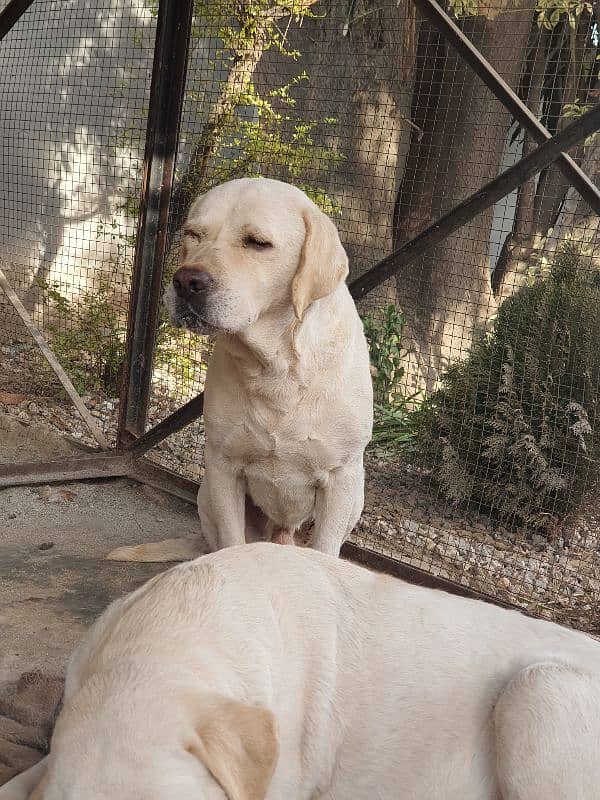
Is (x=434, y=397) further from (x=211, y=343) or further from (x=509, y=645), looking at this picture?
(x=509, y=645)

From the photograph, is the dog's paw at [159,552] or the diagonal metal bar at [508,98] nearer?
the diagonal metal bar at [508,98]

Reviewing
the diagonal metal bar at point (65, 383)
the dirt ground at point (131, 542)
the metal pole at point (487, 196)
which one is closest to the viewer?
the dirt ground at point (131, 542)

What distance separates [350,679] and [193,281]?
4.89 feet

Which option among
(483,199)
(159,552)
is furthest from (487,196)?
(159,552)

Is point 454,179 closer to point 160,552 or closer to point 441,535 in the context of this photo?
point 441,535

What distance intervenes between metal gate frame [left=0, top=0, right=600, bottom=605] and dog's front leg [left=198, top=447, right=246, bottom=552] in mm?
937

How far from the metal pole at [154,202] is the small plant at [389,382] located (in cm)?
185

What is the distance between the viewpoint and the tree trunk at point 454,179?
247 inches

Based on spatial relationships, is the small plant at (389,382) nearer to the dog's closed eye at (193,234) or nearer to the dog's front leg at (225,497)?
the dog's front leg at (225,497)

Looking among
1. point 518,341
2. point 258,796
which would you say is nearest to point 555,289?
point 518,341

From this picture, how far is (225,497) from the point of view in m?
3.54

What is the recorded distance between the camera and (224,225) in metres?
3.15

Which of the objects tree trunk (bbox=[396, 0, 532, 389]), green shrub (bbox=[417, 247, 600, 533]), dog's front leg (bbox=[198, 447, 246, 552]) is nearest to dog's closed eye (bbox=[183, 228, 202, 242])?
dog's front leg (bbox=[198, 447, 246, 552])

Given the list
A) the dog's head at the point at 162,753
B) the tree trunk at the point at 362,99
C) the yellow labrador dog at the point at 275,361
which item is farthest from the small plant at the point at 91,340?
the dog's head at the point at 162,753
